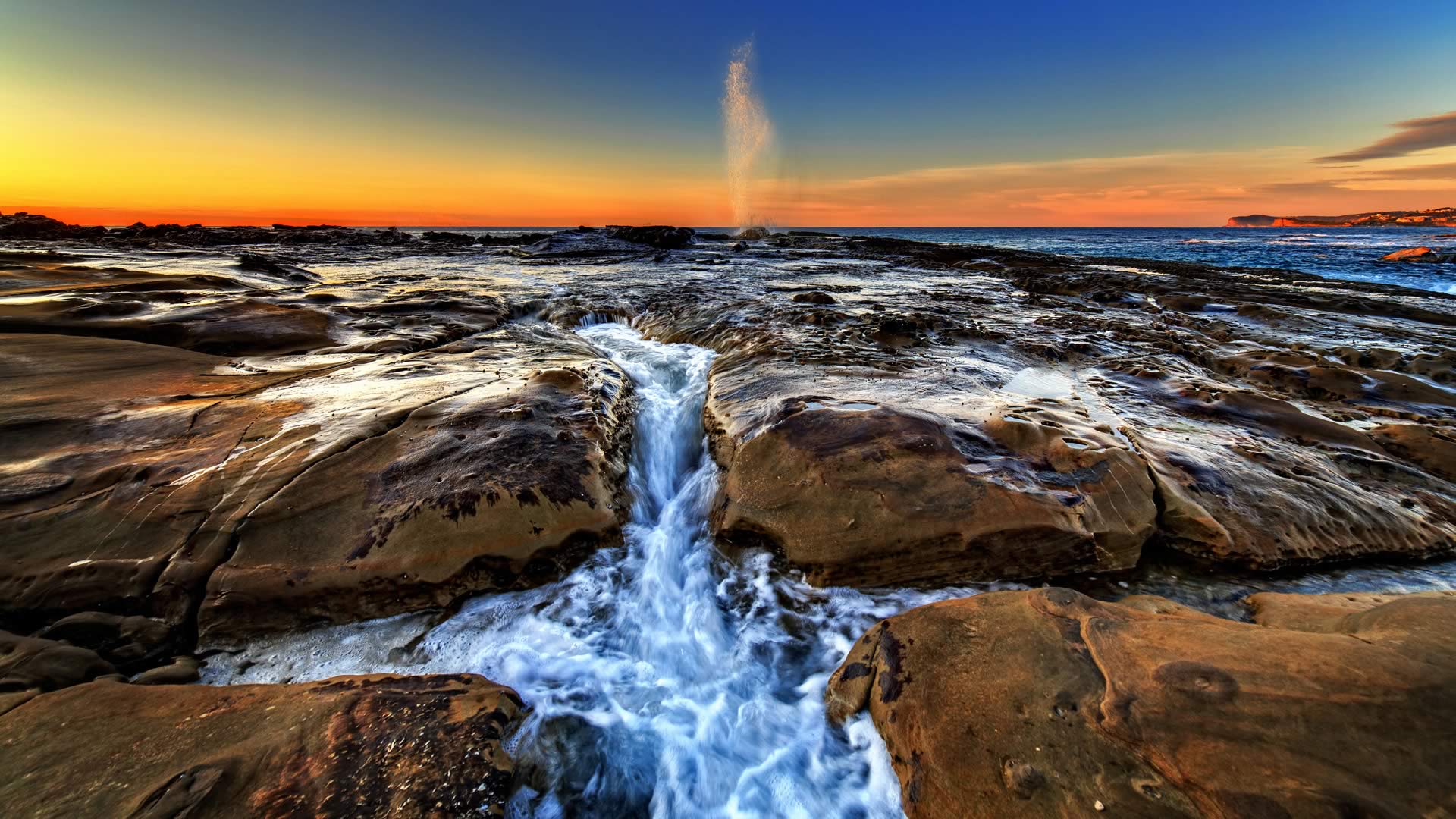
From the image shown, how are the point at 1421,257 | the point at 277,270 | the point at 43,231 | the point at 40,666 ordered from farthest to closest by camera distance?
the point at 43,231 < the point at 1421,257 < the point at 277,270 < the point at 40,666

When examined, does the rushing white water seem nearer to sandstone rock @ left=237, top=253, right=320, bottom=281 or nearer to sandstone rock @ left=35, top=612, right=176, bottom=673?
sandstone rock @ left=35, top=612, right=176, bottom=673

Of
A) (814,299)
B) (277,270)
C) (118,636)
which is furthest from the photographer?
(277,270)

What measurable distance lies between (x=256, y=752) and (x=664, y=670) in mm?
1942

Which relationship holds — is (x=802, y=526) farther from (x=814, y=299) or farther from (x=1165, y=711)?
(x=814, y=299)

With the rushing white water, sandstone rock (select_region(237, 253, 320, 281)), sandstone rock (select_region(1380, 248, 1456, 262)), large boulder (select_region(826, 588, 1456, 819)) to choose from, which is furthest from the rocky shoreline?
sandstone rock (select_region(1380, 248, 1456, 262))

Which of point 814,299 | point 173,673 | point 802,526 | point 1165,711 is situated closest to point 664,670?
point 802,526

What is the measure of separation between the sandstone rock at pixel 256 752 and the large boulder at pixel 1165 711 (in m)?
1.95

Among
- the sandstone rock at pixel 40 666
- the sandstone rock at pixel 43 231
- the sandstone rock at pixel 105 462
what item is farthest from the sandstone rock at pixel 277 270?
the sandstone rock at pixel 43 231

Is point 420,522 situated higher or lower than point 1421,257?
lower

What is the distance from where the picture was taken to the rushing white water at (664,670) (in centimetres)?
262

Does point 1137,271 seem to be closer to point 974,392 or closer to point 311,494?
point 974,392

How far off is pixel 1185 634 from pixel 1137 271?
22.2 metres

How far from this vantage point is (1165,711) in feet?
6.86

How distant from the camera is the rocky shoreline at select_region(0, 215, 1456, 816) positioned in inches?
80.4
